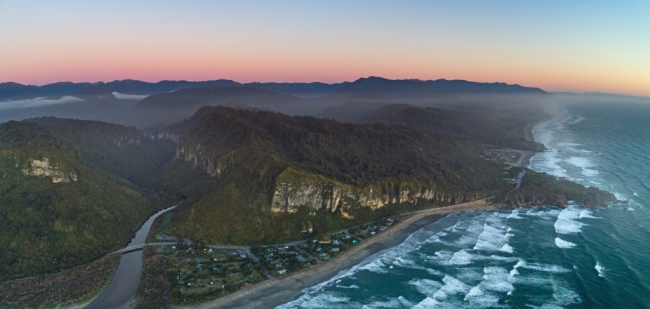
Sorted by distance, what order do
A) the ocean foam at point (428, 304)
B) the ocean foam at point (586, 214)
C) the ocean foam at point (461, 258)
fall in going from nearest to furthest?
the ocean foam at point (428, 304), the ocean foam at point (461, 258), the ocean foam at point (586, 214)

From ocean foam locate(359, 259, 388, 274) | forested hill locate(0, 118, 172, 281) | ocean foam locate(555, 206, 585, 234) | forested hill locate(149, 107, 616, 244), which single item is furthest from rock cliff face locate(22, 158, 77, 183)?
ocean foam locate(555, 206, 585, 234)

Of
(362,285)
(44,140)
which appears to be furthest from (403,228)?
(44,140)

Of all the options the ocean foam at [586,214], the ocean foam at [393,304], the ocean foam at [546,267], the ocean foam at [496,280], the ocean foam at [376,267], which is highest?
the ocean foam at [586,214]

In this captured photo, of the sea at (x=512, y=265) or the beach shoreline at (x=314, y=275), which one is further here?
the beach shoreline at (x=314, y=275)

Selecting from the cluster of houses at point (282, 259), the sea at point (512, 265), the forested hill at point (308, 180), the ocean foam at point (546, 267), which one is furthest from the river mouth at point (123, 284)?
the ocean foam at point (546, 267)

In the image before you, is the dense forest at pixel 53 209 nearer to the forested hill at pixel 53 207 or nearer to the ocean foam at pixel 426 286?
the forested hill at pixel 53 207

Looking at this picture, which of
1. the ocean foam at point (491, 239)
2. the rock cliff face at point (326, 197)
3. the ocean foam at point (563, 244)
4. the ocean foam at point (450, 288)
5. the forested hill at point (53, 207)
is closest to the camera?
the ocean foam at point (450, 288)

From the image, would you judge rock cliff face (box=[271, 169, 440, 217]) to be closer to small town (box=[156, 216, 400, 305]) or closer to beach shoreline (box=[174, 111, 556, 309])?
small town (box=[156, 216, 400, 305])
